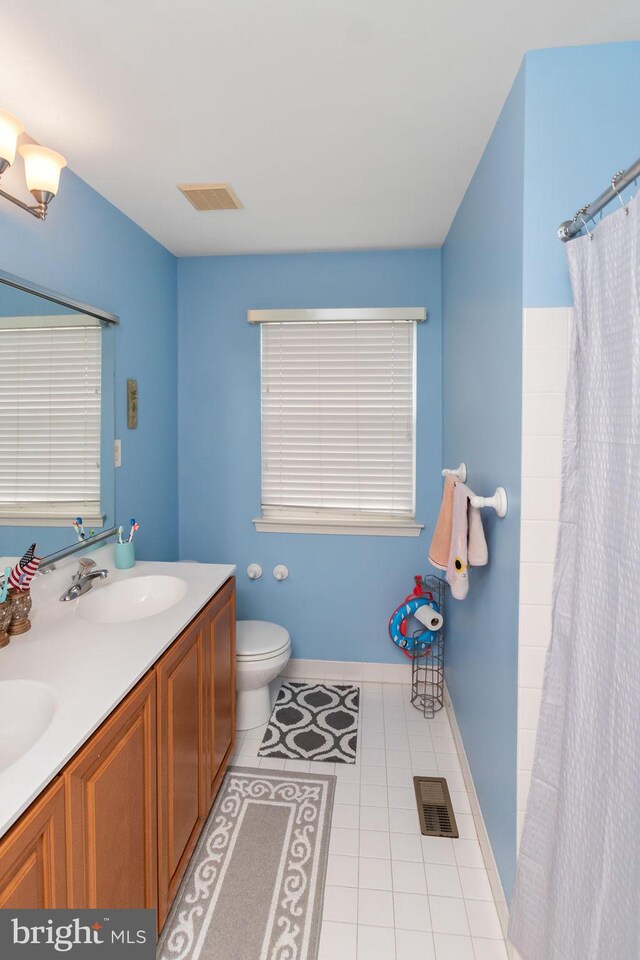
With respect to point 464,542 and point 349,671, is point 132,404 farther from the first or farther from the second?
point 349,671

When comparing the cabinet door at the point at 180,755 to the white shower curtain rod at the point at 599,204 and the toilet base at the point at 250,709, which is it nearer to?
the toilet base at the point at 250,709

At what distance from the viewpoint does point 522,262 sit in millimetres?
1298

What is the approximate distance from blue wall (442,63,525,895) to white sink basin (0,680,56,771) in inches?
47.2

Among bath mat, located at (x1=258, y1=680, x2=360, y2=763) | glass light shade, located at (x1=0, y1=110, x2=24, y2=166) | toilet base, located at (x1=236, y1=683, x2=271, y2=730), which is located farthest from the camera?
toilet base, located at (x1=236, y1=683, x2=271, y2=730)

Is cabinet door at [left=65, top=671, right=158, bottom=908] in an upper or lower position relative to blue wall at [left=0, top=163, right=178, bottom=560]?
lower

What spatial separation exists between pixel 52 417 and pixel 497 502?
1.55 meters

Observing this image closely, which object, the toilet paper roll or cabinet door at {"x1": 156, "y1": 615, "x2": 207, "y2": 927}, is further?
the toilet paper roll

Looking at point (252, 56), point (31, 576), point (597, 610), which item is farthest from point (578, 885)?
point (252, 56)

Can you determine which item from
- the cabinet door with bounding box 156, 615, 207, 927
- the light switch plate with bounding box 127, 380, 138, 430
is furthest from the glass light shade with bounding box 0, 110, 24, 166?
the cabinet door with bounding box 156, 615, 207, 927

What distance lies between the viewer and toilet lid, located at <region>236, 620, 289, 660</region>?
89.6 inches

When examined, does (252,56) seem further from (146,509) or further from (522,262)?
(146,509)

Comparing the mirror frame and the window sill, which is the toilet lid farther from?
the mirror frame

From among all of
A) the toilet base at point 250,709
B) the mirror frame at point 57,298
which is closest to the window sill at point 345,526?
the toilet base at point 250,709

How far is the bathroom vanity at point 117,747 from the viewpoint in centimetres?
87
